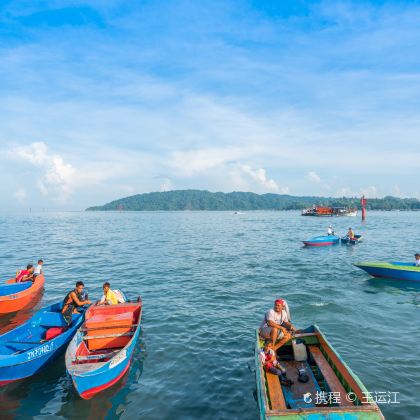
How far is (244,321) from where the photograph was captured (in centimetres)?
1822

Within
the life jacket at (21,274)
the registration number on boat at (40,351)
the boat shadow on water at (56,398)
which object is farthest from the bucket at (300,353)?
the life jacket at (21,274)

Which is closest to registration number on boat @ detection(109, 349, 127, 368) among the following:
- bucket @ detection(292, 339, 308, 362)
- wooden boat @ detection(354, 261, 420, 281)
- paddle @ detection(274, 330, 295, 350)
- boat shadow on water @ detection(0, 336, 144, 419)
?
boat shadow on water @ detection(0, 336, 144, 419)

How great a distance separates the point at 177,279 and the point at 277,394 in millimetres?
19865

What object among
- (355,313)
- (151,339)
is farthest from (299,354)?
(355,313)

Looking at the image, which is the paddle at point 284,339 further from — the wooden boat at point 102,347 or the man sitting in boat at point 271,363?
the wooden boat at point 102,347

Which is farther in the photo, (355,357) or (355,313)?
(355,313)

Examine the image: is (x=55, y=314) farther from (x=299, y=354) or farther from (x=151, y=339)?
(x=299, y=354)

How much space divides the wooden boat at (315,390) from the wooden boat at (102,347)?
5.16 m

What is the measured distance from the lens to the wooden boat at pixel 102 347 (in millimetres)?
10750

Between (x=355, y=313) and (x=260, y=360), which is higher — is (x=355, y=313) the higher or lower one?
the lower one

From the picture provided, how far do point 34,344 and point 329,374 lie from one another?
12273mm

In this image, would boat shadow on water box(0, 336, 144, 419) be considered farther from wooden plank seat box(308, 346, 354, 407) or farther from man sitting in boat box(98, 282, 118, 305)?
wooden plank seat box(308, 346, 354, 407)

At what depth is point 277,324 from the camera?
12539 millimetres

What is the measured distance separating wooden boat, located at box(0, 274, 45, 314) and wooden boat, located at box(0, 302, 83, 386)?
5.32 m
